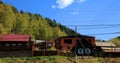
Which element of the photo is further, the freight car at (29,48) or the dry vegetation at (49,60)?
the freight car at (29,48)

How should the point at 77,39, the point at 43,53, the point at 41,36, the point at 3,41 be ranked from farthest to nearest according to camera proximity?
the point at 41,36, the point at 77,39, the point at 3,41, the point at 43,53

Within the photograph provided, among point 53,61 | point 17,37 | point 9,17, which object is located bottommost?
point 53,61

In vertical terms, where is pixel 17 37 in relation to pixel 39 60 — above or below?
above

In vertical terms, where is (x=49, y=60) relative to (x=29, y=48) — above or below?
below

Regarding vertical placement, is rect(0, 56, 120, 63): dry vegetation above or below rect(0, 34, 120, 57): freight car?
below

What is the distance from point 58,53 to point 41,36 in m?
78.2

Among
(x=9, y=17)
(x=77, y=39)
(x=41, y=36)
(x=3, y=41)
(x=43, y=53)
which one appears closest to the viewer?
(x=43, y=53)

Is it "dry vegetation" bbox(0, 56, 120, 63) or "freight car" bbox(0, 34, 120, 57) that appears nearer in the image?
"dry vegetation" bbox(0, 56, 120, 63)

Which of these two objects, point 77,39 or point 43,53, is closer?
point 43,53

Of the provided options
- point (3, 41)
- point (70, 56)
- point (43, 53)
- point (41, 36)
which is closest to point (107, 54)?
point (70, 56)

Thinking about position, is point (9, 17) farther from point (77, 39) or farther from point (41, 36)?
point (77, 39)

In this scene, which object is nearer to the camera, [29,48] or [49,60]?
[49,60]

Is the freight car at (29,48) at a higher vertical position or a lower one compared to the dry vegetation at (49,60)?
higher

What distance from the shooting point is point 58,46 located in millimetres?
96812
